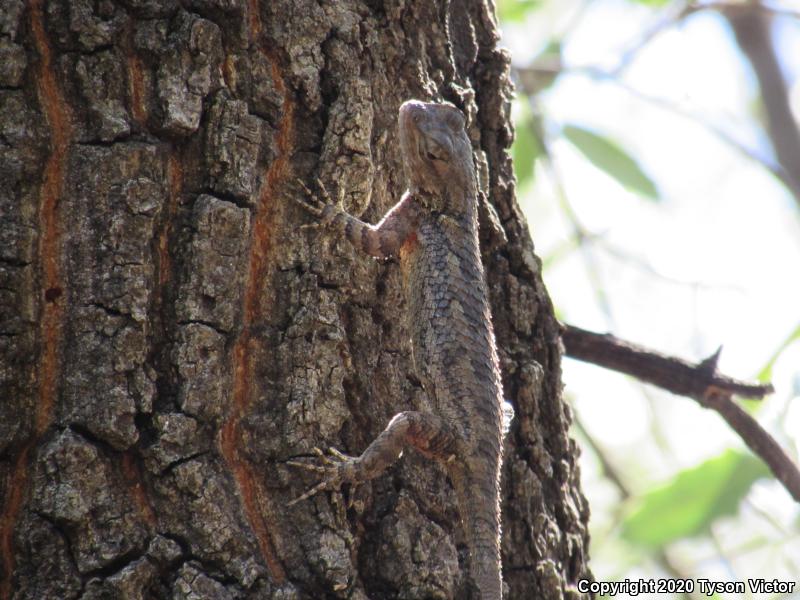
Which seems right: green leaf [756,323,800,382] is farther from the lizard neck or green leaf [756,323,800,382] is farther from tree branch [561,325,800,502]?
the lizard neck

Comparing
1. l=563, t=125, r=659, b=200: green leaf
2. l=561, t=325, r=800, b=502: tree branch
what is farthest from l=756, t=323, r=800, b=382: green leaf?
l=563, t=125, r=659, b=200: green leaf

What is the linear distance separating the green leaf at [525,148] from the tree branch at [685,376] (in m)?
1.08

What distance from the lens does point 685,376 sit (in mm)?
4012

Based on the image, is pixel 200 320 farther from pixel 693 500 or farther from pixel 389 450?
pixel 693 500

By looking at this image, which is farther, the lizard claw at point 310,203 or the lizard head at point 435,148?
the lizard head at point 435,148

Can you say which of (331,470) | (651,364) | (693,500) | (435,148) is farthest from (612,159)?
Answer: (331,470)

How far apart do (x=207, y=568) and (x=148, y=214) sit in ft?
3.43

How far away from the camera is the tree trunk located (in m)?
2.56

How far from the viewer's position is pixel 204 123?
2920 mm

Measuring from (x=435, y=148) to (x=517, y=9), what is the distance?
181 centimetres

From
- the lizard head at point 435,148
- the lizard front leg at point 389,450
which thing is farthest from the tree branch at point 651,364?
the lizard front leg at point 389,450

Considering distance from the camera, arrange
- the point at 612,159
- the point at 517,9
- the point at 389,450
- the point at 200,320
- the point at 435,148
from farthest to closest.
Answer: the point at 517,9 → the point at 612,159 → the point at 435,148 → the point at 389,450 → the point at 200,320

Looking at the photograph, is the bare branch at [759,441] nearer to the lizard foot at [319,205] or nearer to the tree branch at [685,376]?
the tree branch at [685,376]

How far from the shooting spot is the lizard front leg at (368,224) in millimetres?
3049
